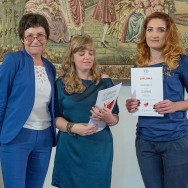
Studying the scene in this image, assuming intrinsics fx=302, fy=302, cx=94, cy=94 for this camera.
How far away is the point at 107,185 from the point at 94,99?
0.49m

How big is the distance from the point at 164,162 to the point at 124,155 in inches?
40.3

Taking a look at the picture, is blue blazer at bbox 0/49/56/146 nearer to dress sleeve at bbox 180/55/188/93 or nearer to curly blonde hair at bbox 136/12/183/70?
curly blonde hair at bbox 136/12/183/70

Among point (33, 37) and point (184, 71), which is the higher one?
point (33, 37)

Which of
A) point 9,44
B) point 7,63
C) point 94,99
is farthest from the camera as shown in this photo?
point 9,44

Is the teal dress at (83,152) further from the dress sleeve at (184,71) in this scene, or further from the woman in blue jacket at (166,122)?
the dress sleeve at (184,71)

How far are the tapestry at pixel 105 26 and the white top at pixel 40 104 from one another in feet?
2.42

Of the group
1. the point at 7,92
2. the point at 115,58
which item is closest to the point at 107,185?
the point at 7,92

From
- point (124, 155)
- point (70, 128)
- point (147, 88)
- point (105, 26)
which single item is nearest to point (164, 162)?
point (147, 88)

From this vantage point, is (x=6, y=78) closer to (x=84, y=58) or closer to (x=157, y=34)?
(x=84, y=58)

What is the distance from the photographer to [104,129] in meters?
1.74

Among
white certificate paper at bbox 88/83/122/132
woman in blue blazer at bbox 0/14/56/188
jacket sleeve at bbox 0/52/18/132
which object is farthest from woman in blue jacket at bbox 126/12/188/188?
jacket sleeve at bbox 0/52/18/132

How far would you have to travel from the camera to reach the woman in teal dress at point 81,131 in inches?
65.4

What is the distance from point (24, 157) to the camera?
5.28ft

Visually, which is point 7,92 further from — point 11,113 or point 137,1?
point 137,1
